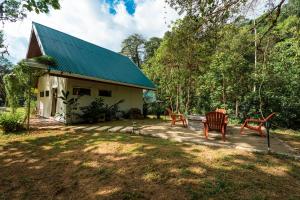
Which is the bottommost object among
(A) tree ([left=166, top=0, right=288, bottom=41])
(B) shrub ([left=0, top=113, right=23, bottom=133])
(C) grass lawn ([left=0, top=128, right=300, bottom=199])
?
(C) grass lawn ([left=0, top=128, right=300, bottom=199])

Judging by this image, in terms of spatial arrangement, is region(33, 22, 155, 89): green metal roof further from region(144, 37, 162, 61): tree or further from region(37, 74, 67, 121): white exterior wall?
region(144, 37, 162, 61): tree

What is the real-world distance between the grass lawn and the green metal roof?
584 centimetres

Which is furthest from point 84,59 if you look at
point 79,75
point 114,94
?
point 114,94

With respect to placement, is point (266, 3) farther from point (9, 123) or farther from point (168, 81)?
point (168, 81)

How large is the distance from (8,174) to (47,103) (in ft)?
32.9

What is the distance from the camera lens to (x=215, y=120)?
20.4 ft

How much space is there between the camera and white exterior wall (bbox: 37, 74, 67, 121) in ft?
36.5

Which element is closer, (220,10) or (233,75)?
(220,10)

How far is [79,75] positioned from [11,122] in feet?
12.6

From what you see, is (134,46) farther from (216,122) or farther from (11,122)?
(216,122)

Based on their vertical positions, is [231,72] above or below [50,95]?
above

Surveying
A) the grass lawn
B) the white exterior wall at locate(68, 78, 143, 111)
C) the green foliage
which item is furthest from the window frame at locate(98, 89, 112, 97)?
the grass lawn

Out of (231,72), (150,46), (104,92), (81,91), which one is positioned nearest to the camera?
(81,91)

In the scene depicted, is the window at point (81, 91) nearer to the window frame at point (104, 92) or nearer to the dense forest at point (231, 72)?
the window frame at point (104, 92)
